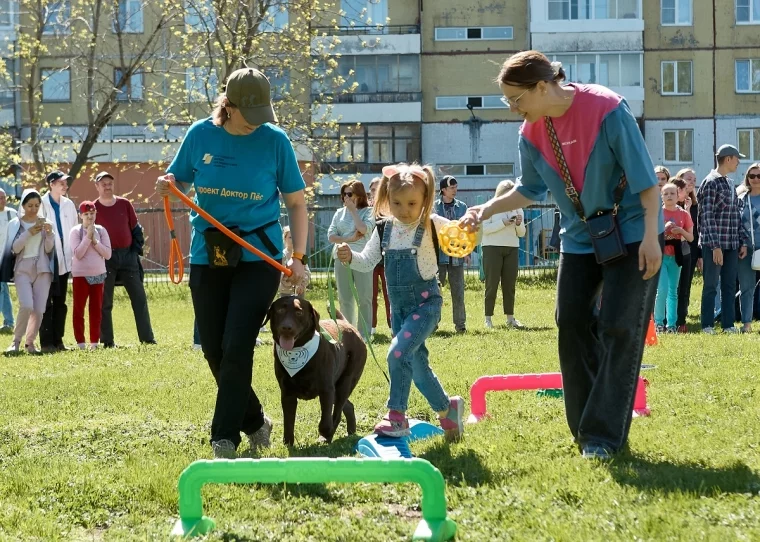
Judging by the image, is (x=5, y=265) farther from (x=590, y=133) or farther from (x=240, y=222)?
(x=590, y=133)

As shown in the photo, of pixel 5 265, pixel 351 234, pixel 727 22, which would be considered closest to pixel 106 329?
pixel 5 265

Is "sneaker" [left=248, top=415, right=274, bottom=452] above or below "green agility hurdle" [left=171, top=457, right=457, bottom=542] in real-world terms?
below

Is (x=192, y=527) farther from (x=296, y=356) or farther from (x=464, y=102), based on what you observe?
(x=464, y=102)

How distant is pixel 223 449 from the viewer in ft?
18.9

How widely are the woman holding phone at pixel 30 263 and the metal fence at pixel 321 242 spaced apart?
1202 centimetres

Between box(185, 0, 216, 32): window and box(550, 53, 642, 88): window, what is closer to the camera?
box(185, 0, 216, 32): window

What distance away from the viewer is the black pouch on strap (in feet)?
17.2

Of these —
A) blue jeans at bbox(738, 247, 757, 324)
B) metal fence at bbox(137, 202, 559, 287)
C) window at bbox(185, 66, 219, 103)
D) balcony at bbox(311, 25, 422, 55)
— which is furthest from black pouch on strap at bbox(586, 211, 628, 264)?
balcony at bbox(311, 25, 422, 55)

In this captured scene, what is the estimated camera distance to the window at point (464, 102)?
139 ft

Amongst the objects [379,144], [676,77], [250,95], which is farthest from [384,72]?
[250,95]

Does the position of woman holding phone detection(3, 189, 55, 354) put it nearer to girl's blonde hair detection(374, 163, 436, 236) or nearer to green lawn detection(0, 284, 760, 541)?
green lawn detection(0, 284, 760, 541)

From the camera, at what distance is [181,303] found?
2372cm

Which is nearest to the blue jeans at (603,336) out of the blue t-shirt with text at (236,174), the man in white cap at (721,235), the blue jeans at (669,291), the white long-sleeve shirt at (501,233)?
the blue t-shirt with text at (236,174)

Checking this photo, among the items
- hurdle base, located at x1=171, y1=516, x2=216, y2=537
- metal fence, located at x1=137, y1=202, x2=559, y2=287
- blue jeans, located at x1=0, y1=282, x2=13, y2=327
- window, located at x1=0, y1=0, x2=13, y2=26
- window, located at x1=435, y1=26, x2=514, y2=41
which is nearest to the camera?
hurdle base, located at x1=171, y1=516, x2=216, y2=537
